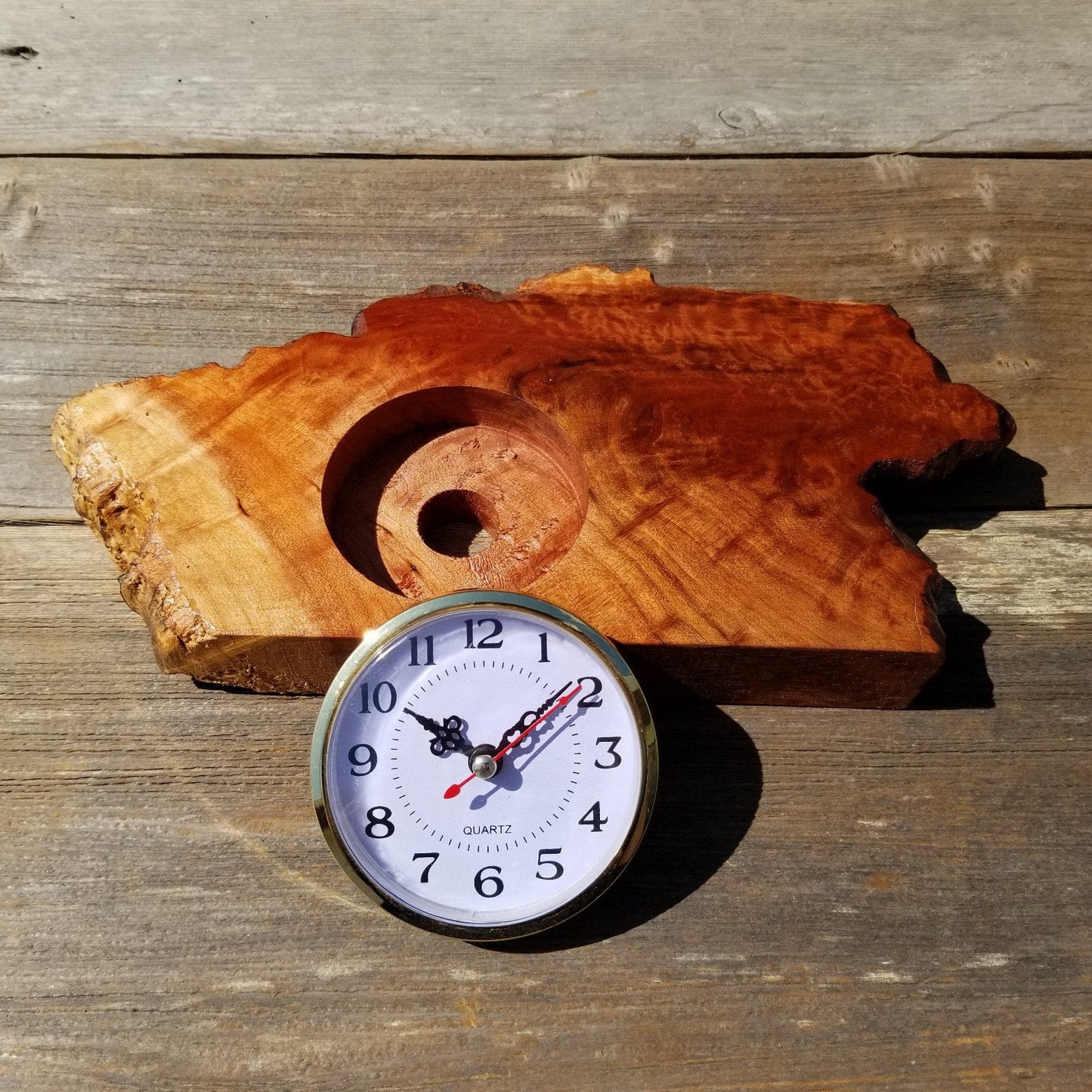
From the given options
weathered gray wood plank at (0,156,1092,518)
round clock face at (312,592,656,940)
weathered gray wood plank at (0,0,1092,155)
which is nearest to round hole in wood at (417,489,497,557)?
round clock face at (312,592,656,940)

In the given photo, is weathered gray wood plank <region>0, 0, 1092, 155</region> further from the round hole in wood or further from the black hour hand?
the black hour hand

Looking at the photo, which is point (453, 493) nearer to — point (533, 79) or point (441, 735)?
point (441, 735)

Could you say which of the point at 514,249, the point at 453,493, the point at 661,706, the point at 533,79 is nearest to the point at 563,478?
the point at 453,493

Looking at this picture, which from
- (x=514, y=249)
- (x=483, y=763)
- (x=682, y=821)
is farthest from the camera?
(x=514, y=249)

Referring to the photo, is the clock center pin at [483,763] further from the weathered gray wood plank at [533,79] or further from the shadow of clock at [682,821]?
the weathered gray wood plank at [533,79]

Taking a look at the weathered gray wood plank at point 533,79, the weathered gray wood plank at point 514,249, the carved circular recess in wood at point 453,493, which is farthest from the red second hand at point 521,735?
the weathered gray wood plank at point 533,79
